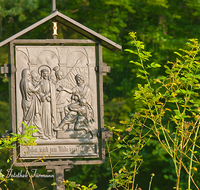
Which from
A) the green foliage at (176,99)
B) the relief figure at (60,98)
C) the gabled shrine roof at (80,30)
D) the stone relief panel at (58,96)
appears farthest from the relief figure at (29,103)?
the green foliage at (176,99)

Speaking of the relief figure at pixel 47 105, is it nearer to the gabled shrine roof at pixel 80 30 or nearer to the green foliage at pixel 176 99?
the gabled shrine roof at pixel 80 30

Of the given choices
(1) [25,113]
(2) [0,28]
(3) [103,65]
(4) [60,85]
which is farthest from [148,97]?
(2) [0,28]

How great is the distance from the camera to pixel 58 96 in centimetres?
361

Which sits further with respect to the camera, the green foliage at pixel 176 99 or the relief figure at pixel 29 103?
the relief figure at pixel 29 103

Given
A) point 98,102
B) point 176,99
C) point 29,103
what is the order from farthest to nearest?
point 98,102
point 29,103
point 176,99

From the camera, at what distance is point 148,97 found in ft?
11.6

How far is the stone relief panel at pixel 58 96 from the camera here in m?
3.55

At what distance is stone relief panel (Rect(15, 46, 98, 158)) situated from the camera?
140 inches

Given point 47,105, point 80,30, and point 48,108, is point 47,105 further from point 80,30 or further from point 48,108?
point 80,30

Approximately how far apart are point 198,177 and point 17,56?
4836 mm

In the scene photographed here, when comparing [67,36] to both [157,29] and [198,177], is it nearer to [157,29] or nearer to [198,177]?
[157,29]

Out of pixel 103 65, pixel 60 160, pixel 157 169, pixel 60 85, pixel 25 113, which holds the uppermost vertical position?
pixel 103 65

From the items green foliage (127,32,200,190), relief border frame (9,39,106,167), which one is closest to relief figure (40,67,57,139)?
relief border frame (9,39,106,167)

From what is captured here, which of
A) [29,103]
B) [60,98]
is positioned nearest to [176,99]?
[60,98]
